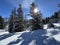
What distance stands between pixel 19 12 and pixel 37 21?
615cm

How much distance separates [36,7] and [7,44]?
2226 centimetres

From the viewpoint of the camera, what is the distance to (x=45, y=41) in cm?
1323

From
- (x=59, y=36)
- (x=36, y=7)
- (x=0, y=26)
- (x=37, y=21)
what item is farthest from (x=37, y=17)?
(x=0, y=26)

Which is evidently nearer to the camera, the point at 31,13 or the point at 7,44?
the point at 7,44

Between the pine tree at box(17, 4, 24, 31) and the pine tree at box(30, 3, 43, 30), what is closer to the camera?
the pine tree at box(30, 3, 43, 30)

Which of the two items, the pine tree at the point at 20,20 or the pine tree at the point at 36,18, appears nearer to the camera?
the pine tree at the point at 36,18

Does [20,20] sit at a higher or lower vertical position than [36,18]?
lower

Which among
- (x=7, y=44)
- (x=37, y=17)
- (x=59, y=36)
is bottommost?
(x=7, y=44)

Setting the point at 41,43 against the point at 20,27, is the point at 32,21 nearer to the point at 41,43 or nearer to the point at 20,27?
the point at 20,27

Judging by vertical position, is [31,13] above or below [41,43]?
above

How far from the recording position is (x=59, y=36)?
1395 centimetres

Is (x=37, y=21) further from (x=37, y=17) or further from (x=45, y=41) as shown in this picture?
(x=45, y=41)

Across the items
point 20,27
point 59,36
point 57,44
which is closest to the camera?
point 57,44

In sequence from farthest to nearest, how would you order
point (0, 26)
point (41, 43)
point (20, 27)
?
1. point (0, 26)
2. point (20, 27)
3. point (41, 43)
